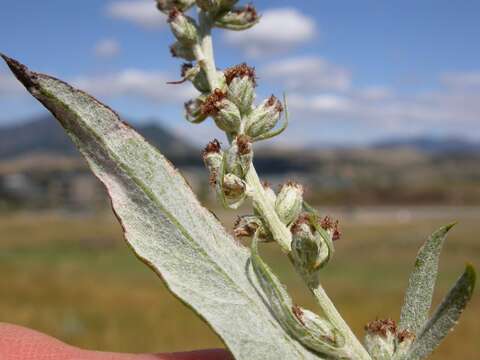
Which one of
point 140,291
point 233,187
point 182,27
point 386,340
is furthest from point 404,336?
point 140,291

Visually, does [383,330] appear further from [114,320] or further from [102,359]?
[114,320]

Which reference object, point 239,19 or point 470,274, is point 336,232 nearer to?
point 470,274

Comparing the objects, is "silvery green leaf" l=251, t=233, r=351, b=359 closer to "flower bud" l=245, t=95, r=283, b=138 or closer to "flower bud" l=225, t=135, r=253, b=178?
"flower bud" l=225, t=135, r=253, b=178

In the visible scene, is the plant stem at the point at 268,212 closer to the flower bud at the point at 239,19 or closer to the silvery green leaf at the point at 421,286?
the silvery green leaf at the point at 421,286

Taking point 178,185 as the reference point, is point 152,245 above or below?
below

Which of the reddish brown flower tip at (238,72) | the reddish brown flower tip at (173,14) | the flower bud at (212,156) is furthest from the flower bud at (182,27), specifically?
the flower bud at (212,156)

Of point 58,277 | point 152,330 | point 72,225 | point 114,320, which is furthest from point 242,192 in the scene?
point 72,225

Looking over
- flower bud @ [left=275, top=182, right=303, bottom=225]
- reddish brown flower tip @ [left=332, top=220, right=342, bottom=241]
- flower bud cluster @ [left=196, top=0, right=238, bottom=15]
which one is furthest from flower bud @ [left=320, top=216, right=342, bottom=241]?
flower bud cluster @ [left=196, top=0, right=238, bottom=15]
